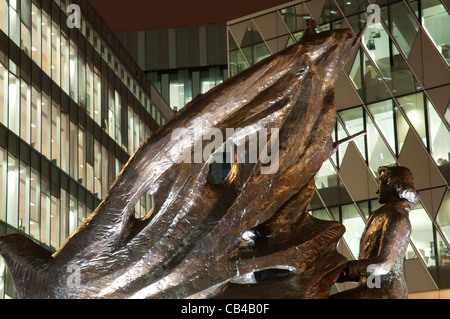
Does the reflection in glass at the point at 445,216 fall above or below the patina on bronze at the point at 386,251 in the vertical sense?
above

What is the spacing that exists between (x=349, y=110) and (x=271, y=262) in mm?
25350

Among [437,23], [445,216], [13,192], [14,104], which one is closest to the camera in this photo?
[445,216]

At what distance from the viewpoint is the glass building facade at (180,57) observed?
230ft

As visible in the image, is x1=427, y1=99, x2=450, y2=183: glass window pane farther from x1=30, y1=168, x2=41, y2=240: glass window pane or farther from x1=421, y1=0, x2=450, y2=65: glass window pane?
x1=30, y1=168, x2=41, y2=240: glass window pane

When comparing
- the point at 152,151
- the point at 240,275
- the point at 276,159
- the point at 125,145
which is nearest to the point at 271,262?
the point at 240,275

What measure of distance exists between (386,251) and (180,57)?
61.0m

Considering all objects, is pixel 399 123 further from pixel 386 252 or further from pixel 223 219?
pixel 223 219

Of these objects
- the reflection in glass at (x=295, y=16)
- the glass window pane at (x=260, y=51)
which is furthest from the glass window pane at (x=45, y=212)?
the reflection in glass at (x=295, y=16)

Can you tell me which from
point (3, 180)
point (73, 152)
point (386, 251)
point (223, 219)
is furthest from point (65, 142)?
point (386, 251)

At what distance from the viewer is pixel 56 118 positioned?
3709cm

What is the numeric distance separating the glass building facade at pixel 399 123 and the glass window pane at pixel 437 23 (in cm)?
3

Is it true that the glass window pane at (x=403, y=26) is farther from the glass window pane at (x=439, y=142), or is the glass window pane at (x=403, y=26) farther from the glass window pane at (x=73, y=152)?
the glass window pane at (x=73, y=152)
